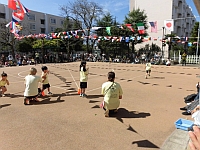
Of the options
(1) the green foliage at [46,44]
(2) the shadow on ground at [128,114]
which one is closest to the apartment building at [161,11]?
(1) the green foliage at [46,44]

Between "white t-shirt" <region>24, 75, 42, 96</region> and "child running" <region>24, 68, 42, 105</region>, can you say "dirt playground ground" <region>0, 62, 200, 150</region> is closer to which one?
"child running" <region>24, 68, 42, 105</region>

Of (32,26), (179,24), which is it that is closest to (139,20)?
(179,24)

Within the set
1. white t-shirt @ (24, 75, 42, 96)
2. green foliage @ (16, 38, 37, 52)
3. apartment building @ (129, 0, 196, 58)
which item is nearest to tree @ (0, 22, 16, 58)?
green foliage @ (16, 38, 37, 52)

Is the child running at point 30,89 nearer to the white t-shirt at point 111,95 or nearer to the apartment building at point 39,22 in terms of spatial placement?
the white t-shirt at point 111,95

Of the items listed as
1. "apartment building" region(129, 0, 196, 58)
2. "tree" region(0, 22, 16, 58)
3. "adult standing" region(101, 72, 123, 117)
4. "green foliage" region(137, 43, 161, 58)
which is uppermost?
"apartment building" region(129, 0, 196, 58)

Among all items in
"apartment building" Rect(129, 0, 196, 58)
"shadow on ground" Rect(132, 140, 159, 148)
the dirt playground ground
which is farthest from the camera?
"apartment building" Rect(129, 0, 196, 58)

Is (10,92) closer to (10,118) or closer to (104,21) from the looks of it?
(10,118)

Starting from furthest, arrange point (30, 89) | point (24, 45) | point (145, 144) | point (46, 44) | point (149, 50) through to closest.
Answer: point (24, 45)
point (46, 44)
point (149, 50)
point (30, 89)
point (145, 144)

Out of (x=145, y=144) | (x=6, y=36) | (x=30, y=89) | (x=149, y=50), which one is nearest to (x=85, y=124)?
(x=145, y=144)

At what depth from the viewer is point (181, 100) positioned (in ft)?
21.5

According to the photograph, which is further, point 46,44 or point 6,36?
point 6,36

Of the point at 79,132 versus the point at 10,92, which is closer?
the point at 79,132

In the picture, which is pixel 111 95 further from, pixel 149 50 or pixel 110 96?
pixel 149 50

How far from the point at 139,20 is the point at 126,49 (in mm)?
5938
